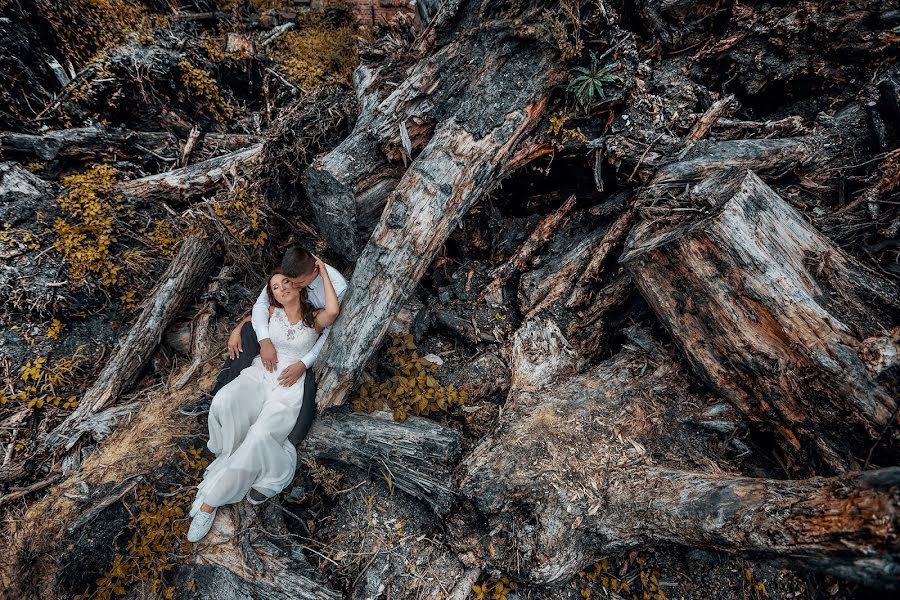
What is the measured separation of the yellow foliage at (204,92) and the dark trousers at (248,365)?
352cm

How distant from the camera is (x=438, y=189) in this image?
136 inches

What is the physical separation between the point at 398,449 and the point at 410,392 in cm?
54

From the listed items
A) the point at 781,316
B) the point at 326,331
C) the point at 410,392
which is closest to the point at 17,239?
the point at 326,331

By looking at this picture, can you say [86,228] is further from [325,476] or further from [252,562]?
[252,562]

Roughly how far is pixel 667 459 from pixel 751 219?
1.88 metres

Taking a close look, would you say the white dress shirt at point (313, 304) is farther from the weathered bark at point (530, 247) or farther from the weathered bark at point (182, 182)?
the weathered bark at point (182, 182)

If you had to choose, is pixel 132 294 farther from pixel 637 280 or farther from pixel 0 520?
pixel 637 280

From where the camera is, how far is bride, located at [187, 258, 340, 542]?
313 cm

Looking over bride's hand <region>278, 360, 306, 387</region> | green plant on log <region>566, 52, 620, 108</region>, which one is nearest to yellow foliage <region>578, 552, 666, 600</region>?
bride's hand <region>278, 360, 306, 387</region>

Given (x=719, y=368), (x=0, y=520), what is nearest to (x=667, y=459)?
(x=719, y=368)

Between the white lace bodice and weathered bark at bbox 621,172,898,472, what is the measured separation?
9.63 feet

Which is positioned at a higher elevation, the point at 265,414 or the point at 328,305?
the point at 328,305

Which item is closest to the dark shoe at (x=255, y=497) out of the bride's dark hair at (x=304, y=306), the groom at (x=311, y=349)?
the groom at (x=311, y=349)

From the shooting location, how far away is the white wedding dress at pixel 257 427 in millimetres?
3131
